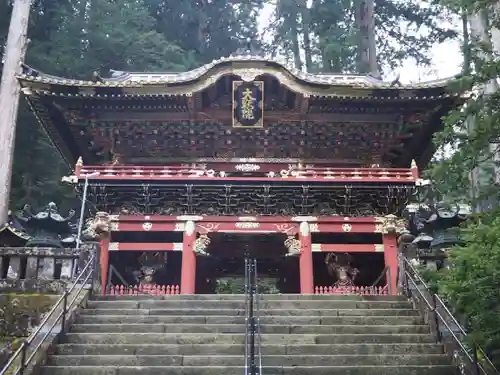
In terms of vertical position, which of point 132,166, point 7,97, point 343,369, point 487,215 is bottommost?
point 343,369

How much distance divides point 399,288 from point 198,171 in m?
5.52

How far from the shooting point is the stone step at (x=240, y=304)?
9.13 m

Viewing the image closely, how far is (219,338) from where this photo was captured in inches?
308

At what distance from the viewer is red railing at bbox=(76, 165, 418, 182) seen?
13070 mm

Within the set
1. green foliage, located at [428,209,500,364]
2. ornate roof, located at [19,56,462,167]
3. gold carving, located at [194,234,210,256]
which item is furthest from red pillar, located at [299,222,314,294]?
green foliage, located at [428,209,500,364]

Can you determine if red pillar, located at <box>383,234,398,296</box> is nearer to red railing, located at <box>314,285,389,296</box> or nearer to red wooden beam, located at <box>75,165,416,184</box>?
red railing, located at <box>314,285,389,296</box>

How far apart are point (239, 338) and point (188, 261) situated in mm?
5010

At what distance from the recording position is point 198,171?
13.5 metres

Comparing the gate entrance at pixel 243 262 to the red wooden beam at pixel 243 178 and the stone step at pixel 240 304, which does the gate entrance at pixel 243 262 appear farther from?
the stone step at pixel 240 304

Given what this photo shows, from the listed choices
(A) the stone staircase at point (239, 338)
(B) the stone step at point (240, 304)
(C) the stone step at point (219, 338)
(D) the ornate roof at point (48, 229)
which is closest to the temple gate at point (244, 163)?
(D) the ornate roof at point (48, 229)

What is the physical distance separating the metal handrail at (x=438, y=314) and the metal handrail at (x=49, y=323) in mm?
4939

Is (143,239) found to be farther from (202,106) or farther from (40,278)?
(40,278)

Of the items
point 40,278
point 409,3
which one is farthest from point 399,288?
point 409,3

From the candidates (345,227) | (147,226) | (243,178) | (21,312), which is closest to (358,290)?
(345,227)
